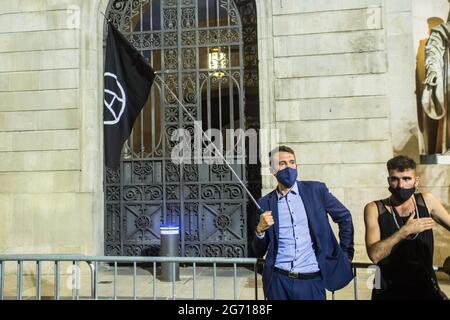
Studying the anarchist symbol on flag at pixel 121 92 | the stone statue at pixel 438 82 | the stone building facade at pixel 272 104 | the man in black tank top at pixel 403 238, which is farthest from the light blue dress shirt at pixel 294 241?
the stone statue at pixel 438 82

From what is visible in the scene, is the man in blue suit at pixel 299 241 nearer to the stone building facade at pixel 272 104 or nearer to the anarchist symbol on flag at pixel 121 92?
the anarchist symbol on flag at pixel 121 92

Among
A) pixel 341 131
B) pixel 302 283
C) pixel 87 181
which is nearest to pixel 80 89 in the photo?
pixel 87 181

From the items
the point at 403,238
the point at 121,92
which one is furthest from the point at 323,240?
the point at 121,92

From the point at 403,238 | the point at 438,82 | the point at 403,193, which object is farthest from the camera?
the point at 438,82

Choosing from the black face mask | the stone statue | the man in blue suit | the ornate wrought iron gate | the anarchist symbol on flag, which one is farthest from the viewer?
the ornate wrought iron gate

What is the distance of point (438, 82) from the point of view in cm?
823

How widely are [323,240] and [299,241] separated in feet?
0.69

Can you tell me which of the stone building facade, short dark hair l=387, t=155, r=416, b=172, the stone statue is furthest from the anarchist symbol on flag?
the stone statue

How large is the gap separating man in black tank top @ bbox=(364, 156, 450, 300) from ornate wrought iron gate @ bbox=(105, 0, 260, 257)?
565 centimetres

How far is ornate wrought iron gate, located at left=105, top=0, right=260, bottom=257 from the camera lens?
30.2 feet

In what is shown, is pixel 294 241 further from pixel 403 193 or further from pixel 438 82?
pixel 438 82

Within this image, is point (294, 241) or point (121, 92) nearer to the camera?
point (294, 241)

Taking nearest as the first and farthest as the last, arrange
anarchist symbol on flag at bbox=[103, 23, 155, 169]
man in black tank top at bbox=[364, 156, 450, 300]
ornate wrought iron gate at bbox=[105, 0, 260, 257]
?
1. man in black tank top at bbox=[364, 156, 450, 300]
2. anarchist symbol on flag at bbox=[103, 23, 155, 169]
3. ornate wrought iron gate at bbox=[105, 0, 260, 257]

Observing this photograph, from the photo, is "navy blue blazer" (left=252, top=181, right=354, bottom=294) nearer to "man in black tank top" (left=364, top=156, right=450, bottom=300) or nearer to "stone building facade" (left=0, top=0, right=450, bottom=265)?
"man in black tank top" (left=364, top=156, right=450, bottom=300)
